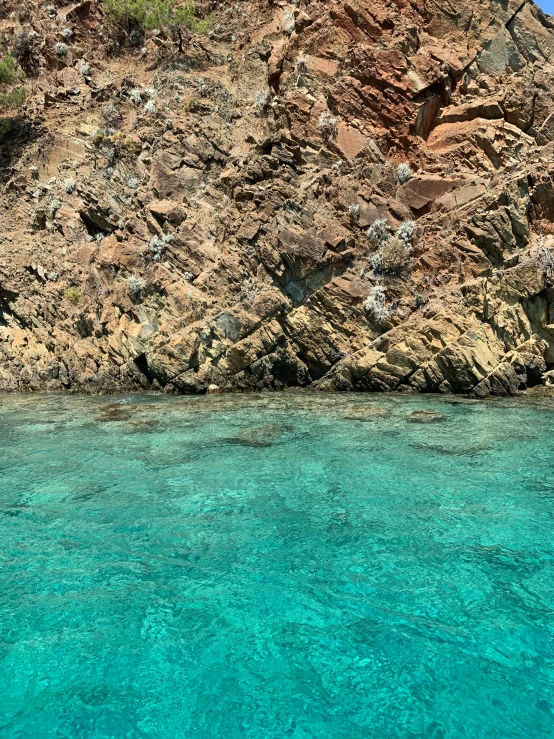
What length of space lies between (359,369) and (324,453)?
5776 millimetres

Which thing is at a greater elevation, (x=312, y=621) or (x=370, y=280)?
(x=370, y=280)

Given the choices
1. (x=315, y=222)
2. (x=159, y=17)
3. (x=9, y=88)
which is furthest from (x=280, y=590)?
(x=9, y=88)

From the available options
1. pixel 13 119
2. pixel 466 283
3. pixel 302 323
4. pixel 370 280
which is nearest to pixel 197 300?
pixel 302 323

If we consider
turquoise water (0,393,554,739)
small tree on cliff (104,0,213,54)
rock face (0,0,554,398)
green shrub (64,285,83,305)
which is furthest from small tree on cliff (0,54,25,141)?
turquoise water (0,393,554,739)

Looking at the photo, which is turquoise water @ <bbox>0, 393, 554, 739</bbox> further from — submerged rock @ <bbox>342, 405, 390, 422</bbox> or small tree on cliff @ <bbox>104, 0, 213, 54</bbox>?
small tree on cliff @ <bbox>104, 0, 213, 54</bbox>

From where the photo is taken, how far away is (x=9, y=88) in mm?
26047

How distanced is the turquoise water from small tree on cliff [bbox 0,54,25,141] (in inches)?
823

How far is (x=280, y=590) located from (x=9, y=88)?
2890 centimetres

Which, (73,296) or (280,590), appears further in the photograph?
(73,296)

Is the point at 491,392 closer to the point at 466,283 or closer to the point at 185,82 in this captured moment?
the point at 466,283

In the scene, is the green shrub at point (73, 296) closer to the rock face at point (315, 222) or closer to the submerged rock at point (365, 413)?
the rock face at point (315, 222)

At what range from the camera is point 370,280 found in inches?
615

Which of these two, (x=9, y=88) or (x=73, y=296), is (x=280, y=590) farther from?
(x=9, y=88)

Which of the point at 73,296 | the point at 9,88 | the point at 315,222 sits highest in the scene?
the point at 9,88
